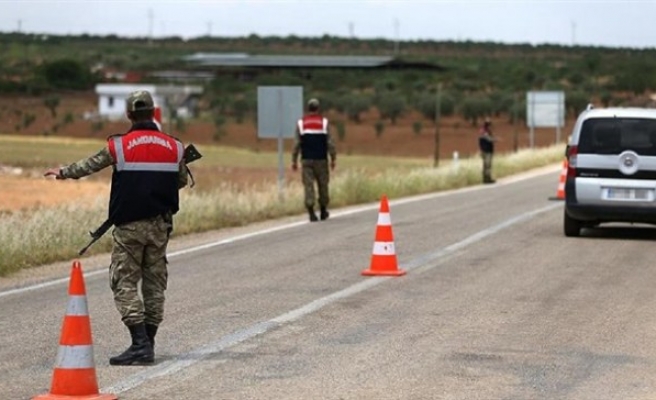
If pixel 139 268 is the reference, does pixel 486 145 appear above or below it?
below

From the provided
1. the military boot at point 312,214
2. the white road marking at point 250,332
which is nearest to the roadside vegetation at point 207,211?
the military boot at point 312,214

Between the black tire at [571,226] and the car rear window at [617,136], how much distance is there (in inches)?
38.5

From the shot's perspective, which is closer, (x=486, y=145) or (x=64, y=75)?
(x=486, y=145)

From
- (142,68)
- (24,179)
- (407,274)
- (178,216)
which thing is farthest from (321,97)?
(407,274)

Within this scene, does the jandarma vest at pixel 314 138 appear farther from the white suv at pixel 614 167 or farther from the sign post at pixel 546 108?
the sign post at pixel 546 108

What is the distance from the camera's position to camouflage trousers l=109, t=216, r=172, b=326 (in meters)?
10.1

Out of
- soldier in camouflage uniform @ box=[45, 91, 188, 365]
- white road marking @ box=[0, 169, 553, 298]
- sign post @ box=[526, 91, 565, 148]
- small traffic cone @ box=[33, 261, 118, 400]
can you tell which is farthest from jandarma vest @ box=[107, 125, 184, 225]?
sign post @ box=[526, 91, 565, 148]

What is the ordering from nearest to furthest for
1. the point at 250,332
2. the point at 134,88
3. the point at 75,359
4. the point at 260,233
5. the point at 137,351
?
1. the point at 75,359
2. the point at 137,351
3. the point at 250,332
4. the point at 260,233
5. the point at 134,88

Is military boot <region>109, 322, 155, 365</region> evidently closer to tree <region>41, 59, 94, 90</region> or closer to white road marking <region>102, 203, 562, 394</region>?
white road marking <region>102, 203, 562, 394</region>

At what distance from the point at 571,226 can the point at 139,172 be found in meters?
11.8

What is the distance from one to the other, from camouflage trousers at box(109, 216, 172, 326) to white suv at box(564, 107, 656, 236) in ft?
36.4

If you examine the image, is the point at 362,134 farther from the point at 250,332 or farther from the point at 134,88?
the point at 250,332

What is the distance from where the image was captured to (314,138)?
24.4 m

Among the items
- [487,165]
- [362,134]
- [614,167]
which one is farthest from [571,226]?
[362,134]
